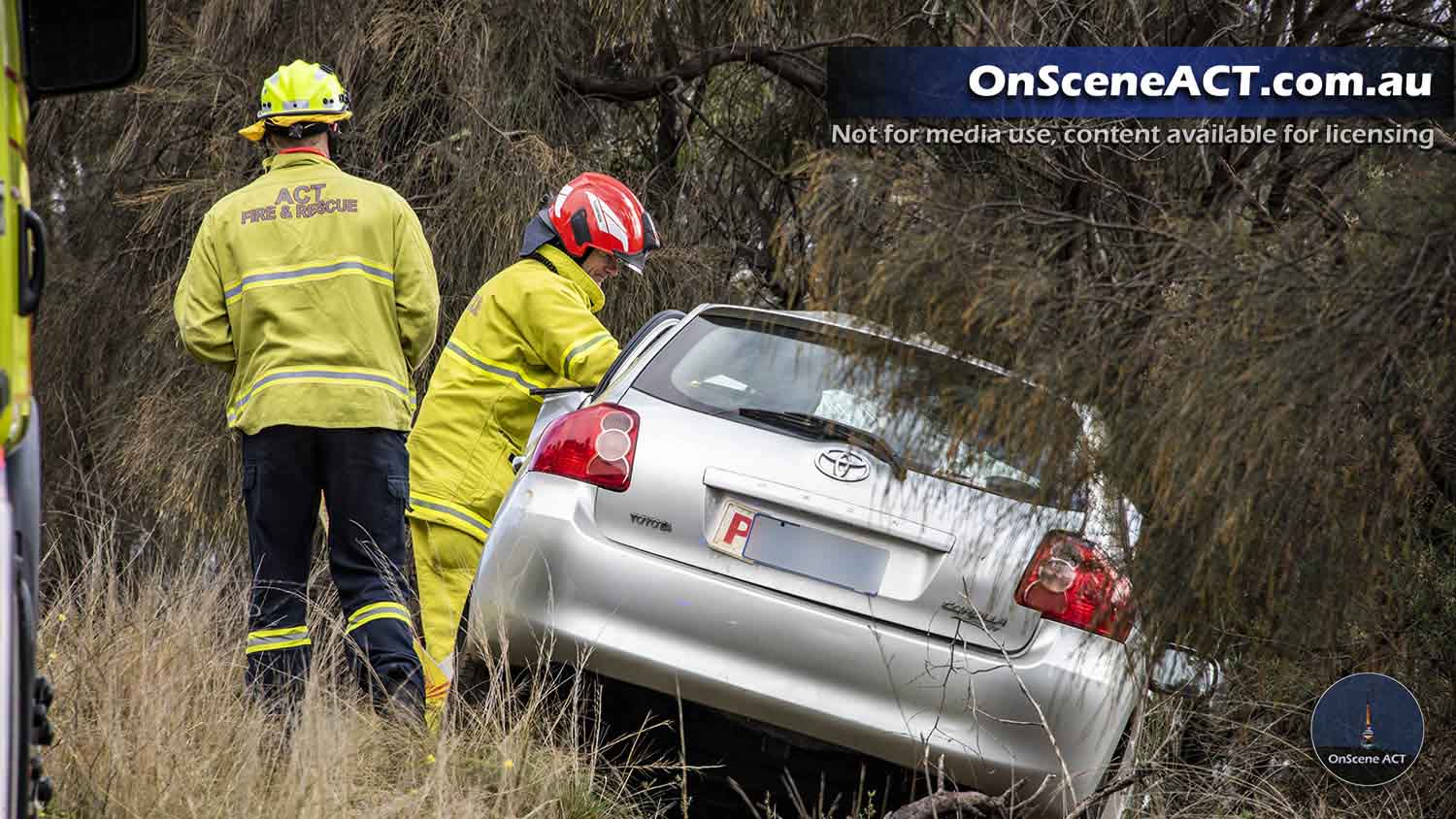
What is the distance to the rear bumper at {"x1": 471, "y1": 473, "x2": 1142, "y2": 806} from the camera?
13.0 ft

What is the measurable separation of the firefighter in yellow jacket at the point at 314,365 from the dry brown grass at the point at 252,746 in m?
0.43

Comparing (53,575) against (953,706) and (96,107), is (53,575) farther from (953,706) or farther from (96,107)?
(953,706)

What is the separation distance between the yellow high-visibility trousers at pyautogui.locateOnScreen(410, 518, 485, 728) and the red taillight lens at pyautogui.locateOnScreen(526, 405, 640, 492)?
1.04 m

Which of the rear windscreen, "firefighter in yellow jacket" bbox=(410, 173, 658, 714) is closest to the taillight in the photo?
the rear windscreen

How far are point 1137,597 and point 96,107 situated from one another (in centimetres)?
640

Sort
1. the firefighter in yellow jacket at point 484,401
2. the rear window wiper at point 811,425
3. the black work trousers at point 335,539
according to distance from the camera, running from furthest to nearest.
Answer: the firefighter in yellow jacket at point 484,401 → the black work trousers at point 335,539 → the rear window wiper at point 811,425

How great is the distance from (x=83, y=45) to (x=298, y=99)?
1987mm

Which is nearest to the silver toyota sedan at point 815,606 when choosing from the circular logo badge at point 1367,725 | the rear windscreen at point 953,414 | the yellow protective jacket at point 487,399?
the circular logo badge at point 1367,725

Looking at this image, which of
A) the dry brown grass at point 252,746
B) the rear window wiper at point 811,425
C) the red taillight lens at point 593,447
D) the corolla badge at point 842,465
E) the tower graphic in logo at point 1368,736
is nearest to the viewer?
the dry brown grass at point 252,746

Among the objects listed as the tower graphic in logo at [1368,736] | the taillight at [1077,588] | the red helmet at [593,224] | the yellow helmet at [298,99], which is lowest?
the tower graphic in logo at [1368,736]

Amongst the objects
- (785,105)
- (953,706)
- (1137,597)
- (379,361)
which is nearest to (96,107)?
(785,105)

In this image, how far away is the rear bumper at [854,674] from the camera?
396 cm

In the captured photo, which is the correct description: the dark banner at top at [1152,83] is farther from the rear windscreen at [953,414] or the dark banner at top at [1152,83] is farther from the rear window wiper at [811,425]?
the rear window wiper at [811,425]

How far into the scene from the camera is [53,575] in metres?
6.91
